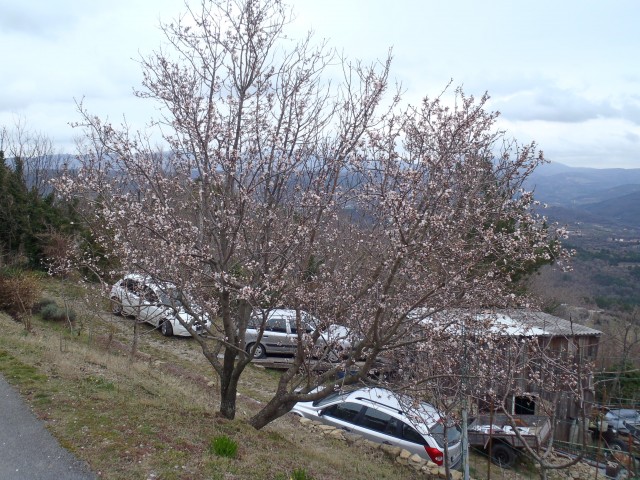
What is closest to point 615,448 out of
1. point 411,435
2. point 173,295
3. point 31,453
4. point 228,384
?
point 411,435

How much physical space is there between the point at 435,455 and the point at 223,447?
527 cm

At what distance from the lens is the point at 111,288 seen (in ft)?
26.7

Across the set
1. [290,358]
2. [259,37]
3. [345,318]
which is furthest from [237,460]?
[290,358]

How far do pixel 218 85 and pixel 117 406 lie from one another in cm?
473

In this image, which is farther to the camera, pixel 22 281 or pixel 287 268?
pixel 22 281

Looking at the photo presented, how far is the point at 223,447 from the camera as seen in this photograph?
20.2 ft

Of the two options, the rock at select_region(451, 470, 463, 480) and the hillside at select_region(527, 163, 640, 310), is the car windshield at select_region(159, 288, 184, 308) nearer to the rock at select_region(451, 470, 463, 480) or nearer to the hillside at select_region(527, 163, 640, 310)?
the rock at select_region(451, 470, 463, 480)

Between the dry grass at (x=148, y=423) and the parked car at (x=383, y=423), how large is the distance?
2.00 feet

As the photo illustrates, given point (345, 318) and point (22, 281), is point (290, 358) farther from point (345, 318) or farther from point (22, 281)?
point (345, 318)

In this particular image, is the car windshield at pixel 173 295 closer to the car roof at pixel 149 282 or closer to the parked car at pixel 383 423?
the car roof at pixel 149 282

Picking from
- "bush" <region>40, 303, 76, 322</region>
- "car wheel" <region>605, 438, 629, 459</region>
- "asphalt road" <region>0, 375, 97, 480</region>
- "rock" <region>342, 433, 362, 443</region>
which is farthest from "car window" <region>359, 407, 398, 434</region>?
"bush" <region>40, 303, 76, 322</region>

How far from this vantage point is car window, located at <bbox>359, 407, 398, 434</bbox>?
10.4m

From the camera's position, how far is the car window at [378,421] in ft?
34.2

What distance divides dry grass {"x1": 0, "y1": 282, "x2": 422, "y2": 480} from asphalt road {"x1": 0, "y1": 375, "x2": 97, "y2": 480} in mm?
126
